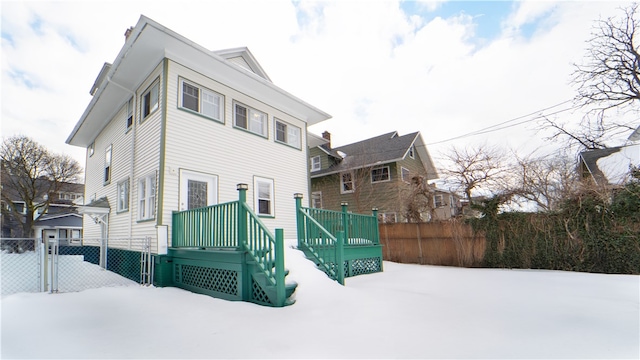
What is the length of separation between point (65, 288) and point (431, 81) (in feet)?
47.7

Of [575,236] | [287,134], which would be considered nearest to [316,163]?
[287,134]

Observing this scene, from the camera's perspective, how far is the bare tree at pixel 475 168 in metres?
10.4

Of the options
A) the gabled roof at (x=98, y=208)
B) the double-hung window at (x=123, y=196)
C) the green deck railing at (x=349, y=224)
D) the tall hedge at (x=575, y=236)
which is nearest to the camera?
the green deck railing at (x=349, y=224)

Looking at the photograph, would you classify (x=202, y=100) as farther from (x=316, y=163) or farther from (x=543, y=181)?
(x=316, y=163)

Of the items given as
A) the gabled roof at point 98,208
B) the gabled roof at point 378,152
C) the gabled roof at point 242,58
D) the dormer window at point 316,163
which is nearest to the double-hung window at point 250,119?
the gabled roof at point 242,58

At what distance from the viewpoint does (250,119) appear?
29.0ft

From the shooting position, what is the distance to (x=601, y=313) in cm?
368

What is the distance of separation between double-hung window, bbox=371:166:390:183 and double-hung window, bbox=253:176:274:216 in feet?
30.9

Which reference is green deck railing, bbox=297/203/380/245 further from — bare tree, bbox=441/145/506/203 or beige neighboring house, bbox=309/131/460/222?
beige neighboring house, bbox=309/131/460/222

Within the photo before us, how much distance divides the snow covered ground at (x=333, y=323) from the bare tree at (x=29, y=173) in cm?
1837

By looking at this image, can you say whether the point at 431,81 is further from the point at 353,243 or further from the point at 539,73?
the point at 353,243

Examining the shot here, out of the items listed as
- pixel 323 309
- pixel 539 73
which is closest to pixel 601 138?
pixel 539 73

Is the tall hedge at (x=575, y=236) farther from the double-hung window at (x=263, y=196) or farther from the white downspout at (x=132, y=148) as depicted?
the white downspout at (x=132, y=148)

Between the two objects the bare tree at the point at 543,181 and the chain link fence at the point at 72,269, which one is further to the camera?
the bare tree at the point at 543,181
